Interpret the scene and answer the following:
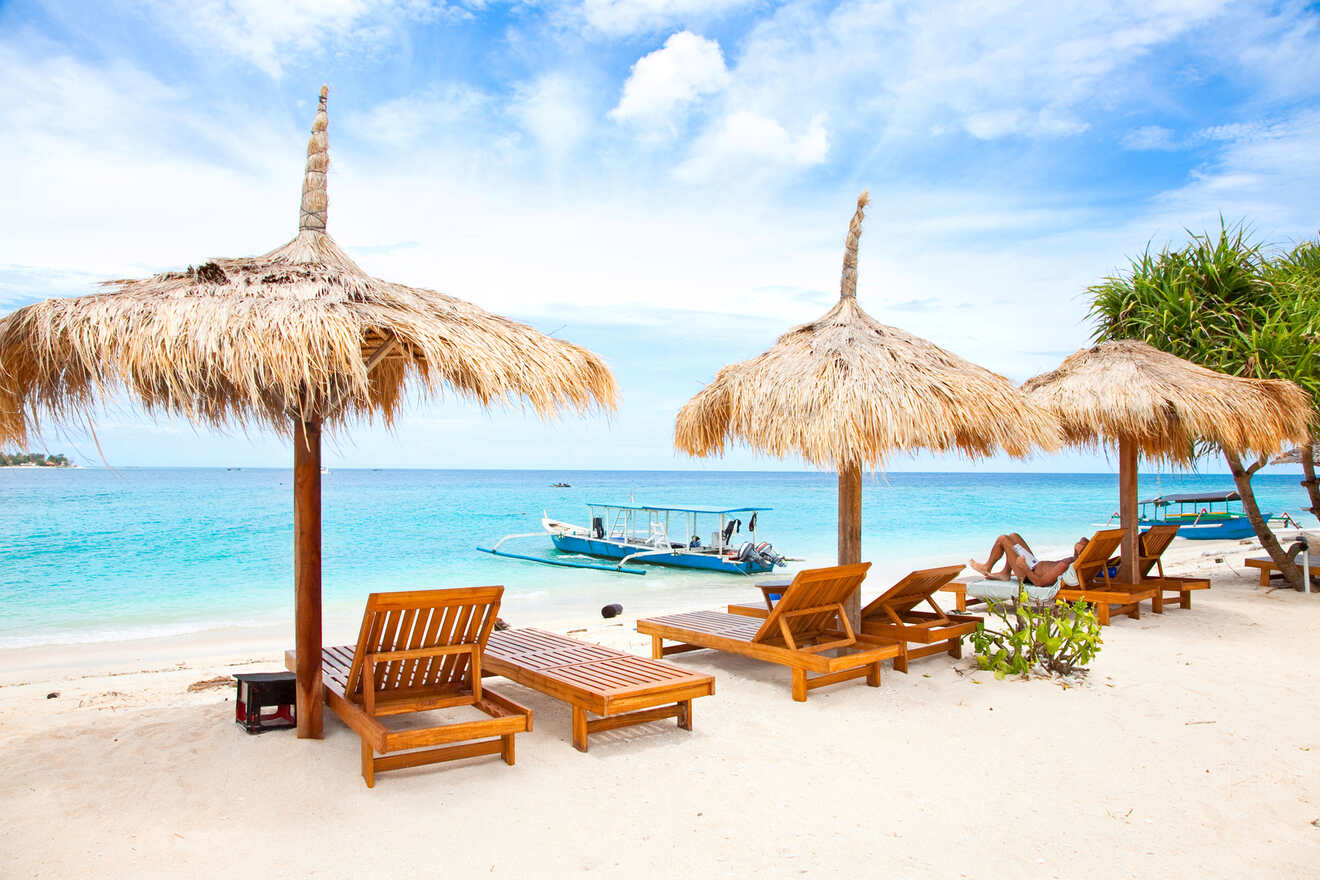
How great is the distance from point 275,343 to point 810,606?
11.3 feet

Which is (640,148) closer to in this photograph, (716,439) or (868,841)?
(716,439)

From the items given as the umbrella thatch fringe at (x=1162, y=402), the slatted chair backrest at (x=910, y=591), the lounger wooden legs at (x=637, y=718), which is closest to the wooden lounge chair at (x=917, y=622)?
the slatted chair backrest at (x=910, y=591)

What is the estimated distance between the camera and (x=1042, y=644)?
205 inches

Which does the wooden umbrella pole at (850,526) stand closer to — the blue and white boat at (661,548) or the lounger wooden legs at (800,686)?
the lounger wooden legs at (800,686)

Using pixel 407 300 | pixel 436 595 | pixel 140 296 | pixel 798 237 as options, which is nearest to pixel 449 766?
pixel 436 595

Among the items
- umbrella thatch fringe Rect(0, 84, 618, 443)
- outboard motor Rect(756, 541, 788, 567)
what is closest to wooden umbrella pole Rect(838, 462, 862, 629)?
umbrella thatch fringe Rect(0, 84, 618, 443)

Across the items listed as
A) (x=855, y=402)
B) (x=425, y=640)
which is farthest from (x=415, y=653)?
(x=855, y=402)

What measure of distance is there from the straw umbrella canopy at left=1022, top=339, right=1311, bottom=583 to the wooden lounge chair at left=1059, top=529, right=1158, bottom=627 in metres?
0.33

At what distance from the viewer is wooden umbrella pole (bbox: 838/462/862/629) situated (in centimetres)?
532

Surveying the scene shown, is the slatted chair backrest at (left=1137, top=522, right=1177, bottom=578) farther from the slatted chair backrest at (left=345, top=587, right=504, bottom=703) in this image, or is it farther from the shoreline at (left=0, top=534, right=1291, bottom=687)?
the slatted chair backrest at (left=345, top=587, right=504, bottom=703)

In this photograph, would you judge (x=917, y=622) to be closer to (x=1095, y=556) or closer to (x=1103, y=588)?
(x=1095, y=556)

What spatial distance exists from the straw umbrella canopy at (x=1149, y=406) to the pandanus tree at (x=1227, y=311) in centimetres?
90

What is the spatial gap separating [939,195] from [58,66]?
12510 mm

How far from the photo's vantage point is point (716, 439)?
6.20 metres
